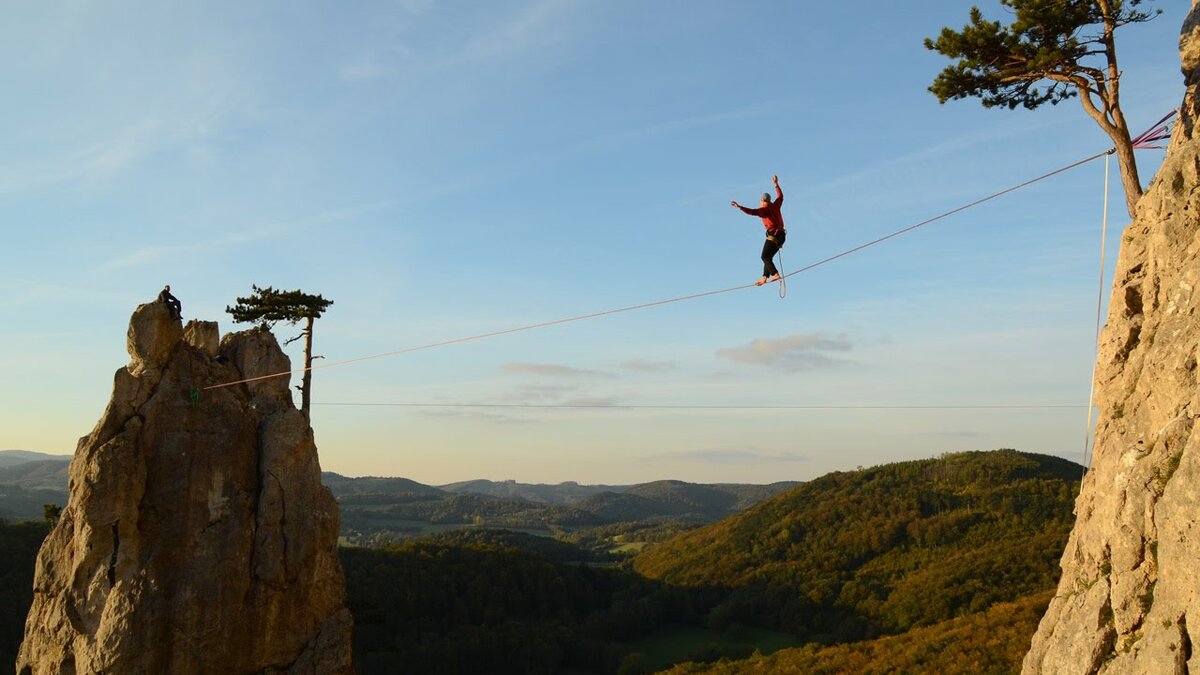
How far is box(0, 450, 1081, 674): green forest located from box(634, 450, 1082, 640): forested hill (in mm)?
388

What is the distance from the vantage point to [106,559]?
19.2 metres

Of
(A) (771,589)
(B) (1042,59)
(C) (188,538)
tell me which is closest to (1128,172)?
(B) (1042,59)

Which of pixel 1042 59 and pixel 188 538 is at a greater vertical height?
pixel 1042 59

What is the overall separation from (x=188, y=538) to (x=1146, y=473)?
20.6 metres

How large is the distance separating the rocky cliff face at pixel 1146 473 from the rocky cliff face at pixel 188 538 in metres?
17.7

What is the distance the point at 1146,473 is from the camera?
1035 cm

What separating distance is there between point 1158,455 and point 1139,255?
478 centimetres

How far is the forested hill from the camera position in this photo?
9969cm

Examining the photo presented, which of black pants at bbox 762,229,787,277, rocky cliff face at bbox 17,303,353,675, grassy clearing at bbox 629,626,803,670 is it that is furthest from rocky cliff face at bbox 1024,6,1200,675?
grassy clearing at bbox 629,626,803,670

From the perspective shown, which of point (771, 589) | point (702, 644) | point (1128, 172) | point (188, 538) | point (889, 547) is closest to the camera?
point (1128, 172)

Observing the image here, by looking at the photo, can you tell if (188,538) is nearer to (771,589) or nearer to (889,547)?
(771,589)

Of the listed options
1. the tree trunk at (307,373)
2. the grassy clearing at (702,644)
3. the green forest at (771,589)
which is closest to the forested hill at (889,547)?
the green forest at (771,589)

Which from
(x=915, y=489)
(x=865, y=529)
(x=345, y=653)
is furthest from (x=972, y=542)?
(x=345, y=653)

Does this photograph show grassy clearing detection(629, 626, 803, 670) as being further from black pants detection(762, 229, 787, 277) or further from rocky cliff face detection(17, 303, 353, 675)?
black pants detection(762, 229, 787, 277)
